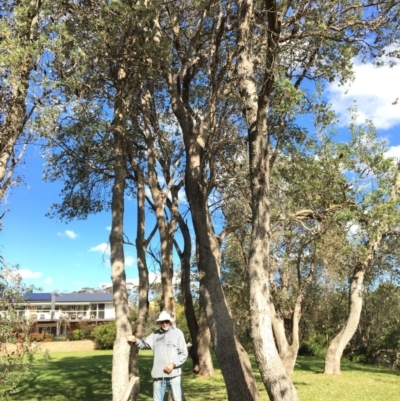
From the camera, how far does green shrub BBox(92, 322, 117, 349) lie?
A: 123 feet

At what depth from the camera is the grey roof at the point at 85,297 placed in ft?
224

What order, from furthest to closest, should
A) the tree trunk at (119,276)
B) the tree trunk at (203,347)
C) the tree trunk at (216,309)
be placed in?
the tree trunk at (203,347) → the tree trunk at (119,276) → the tree trunk at (216,309)

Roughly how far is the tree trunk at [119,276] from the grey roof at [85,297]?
6036cm

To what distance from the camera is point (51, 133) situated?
11.0 metres

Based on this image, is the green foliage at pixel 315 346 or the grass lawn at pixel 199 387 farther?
the green foliage at pixel 315 346

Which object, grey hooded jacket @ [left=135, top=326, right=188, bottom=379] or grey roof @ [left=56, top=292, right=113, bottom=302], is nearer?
grey hooded jacket @ [left=135, top=326, right=188, bottom=379]

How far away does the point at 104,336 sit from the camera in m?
37.4

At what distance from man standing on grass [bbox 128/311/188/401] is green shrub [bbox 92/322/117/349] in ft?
104

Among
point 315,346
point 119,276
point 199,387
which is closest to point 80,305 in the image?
point 315,346

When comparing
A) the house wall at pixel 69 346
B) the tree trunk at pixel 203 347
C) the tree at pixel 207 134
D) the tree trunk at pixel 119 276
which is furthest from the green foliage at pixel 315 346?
the tree trunk at pixel 119 276

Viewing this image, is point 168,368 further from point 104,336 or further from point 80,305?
point 80,305

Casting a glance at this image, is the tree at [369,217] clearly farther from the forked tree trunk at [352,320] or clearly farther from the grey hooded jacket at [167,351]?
the grey hooded jacket at [167,351]

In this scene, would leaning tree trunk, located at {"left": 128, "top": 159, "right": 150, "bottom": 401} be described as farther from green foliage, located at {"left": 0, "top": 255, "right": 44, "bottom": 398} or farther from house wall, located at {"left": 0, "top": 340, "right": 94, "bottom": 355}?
house wall, located at {"left": 0, "top": 340, "right": 94, "bottom": 355}

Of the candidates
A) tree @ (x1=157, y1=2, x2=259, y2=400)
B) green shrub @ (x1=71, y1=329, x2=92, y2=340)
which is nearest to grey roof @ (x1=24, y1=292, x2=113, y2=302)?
green shrub @ (x1=71, y1=329, x2=92, y2=340)
